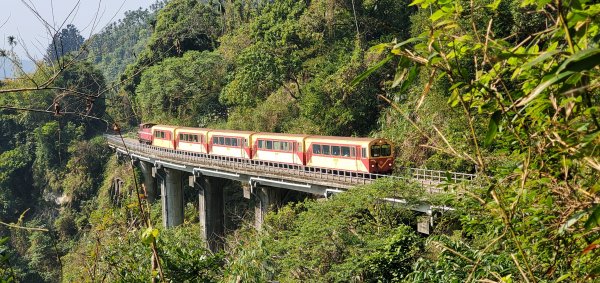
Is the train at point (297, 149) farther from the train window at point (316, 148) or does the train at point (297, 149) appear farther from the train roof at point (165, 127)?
the train roof at point (165, 127)

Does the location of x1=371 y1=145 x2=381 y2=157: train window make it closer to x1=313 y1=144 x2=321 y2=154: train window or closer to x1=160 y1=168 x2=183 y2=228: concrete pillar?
x1=313 y1=144 x2=321 y2=154: train window

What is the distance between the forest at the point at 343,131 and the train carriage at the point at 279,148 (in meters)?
2.58

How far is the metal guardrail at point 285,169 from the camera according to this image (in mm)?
19103

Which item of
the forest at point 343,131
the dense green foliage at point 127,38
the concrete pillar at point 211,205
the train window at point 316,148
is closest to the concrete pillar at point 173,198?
the forest at point 343,131

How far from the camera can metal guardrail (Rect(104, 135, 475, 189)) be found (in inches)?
752

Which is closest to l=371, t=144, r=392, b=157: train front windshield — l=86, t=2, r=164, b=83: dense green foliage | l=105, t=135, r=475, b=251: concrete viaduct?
l=105, t=135, r=475, b=251: concrete viaduct

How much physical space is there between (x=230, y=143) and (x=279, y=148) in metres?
4.16

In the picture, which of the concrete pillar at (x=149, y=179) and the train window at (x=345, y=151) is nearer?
the train window at (x=345, y=151)

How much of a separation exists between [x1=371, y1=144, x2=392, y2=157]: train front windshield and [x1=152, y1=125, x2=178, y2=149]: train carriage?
634 inches

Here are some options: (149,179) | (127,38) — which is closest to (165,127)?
(149,179)

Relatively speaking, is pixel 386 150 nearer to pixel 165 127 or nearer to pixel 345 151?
pixel 345 151

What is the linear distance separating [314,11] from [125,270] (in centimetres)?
2843

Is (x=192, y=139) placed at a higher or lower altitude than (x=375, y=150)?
lower

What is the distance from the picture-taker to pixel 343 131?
28609 millimetres
